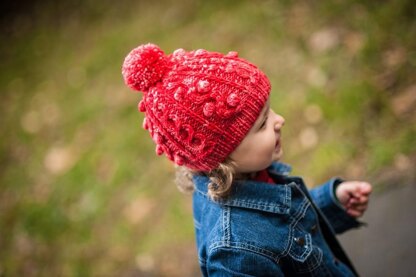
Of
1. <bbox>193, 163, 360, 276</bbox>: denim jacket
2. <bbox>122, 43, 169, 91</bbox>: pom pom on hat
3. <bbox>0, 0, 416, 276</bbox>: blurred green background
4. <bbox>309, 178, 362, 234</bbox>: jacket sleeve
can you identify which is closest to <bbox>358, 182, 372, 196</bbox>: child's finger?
<bbox>309, 178, 362, 234</bbox>: jacket sleeve

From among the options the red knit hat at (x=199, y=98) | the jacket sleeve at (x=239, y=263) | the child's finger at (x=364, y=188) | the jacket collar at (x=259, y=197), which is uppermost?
→ the red knit hat at (x=199, y=98)

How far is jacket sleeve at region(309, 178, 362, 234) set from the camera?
1830mm

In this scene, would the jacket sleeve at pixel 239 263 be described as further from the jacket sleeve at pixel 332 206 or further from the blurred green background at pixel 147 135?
the blurred green background at pixel 147 135

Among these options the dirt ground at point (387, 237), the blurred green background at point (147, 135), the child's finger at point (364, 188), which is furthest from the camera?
the blurred green background at point (147, 135)

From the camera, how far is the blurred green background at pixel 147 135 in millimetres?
2715

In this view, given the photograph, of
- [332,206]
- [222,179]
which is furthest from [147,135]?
[222,179]

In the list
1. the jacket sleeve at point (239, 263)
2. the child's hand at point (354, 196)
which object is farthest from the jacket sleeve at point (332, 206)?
the jacket sleeve at point (239, 263)

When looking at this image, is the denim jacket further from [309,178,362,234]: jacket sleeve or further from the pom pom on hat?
the pom pom on hat

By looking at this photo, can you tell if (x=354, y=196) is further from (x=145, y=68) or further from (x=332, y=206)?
(x=145, y=68)

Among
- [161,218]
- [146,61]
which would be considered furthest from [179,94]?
[161,218]

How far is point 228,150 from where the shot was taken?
1439 mm

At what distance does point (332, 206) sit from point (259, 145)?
61cm

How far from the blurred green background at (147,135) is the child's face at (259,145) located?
127 centimetres

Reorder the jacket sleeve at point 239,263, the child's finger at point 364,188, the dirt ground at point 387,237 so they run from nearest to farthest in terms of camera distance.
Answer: the jacket sleeve at point 239,263, the child's finger at point 364,188, the dirt ground at point 387,237
